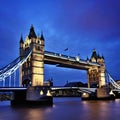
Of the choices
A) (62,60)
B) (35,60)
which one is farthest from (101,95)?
(35,60)

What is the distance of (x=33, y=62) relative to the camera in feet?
119

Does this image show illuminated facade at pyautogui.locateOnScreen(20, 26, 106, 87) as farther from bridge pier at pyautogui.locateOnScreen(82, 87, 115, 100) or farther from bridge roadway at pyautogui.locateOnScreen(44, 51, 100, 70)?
bridge pier at pyautogui.locateOnScreen(82, 87, 115, 100)

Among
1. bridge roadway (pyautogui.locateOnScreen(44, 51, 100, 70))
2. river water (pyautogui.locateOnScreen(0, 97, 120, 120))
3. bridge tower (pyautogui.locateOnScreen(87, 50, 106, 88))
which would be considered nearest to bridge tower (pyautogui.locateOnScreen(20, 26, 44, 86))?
bridge roadway (pyautogui.locateOnScreen(44, 51, 100, 70))

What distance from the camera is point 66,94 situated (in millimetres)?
95375

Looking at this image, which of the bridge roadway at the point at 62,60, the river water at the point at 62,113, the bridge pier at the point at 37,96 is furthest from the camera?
the bridge roadway at the point at 62,60

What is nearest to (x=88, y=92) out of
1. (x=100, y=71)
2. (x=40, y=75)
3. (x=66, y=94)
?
(x=100, y=71)

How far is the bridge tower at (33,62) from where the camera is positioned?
36156 mm

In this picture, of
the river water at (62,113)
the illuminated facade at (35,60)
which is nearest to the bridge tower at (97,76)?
the illuminated facade at (35,60)

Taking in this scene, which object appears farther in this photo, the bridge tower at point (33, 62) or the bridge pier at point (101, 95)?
the bridge pier at point (101, 95)

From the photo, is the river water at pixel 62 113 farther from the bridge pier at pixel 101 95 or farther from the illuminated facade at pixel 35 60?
the bridge pier at pixel 101 95

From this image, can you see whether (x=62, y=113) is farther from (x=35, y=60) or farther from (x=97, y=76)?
(x=97, y=76)

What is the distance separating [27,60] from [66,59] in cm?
872

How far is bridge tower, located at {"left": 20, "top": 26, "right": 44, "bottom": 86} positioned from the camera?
3616 cm

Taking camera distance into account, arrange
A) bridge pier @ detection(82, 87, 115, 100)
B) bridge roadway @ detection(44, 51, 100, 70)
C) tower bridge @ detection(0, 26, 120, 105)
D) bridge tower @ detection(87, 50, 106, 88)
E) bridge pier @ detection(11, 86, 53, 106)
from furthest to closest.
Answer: bridge tower @ detection(87, 50, 106, 88)
bridge pier @ detection(82, 87, 115, 100)
bridge roadway @ detection(44, 51, 100, 70)
tower bridge @ detection(0, 26, 120, 105)
bridge pier @ detection(11, 86, 53, 106)
